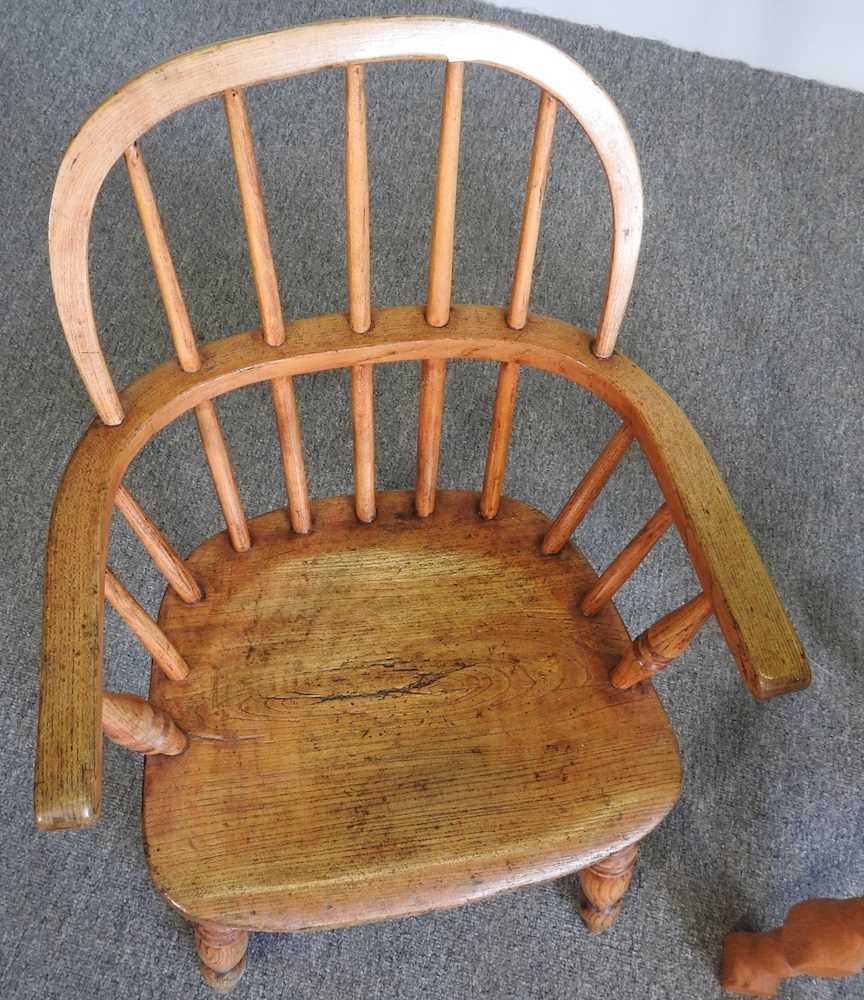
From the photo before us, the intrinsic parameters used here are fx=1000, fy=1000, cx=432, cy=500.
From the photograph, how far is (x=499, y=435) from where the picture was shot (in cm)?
94

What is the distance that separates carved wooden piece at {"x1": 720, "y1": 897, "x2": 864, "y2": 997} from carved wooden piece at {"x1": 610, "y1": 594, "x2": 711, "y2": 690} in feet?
1.11

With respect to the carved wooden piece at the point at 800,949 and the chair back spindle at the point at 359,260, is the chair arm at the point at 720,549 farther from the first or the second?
the carved wooden piece at the point at 800,949

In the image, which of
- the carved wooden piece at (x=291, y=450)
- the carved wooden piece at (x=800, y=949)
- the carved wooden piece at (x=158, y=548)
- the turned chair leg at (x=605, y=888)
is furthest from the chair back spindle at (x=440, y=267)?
the carved wooden piece at (x=800, y=949)

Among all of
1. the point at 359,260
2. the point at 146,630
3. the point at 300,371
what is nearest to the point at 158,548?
the point at 146,630

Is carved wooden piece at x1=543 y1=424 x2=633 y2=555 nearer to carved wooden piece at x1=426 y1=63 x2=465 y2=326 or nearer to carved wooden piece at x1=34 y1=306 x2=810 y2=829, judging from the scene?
carved wooden piece at x1=34 y1=306 x2=810 y2=829

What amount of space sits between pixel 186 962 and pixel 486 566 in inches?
24.0

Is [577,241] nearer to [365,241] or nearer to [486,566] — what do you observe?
[486,566]

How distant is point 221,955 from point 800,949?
608 millimetres

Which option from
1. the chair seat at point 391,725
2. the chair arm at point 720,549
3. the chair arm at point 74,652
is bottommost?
the chair seat at point 391,725

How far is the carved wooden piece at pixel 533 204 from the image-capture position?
73 cm

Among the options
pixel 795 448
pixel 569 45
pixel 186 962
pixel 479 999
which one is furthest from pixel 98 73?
pixel 479 999

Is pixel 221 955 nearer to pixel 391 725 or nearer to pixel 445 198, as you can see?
pixel 391 725

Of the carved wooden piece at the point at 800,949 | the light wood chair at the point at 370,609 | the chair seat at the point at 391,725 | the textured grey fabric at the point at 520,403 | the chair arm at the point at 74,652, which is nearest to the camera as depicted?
the chair arm at the point at 74,652

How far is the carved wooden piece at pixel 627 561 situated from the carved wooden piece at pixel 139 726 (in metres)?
0.39
